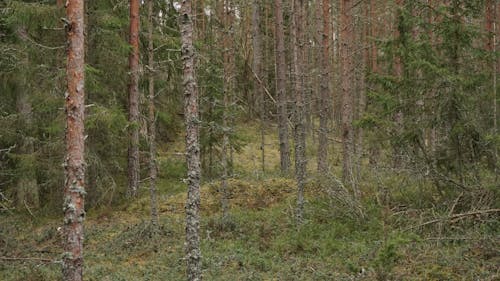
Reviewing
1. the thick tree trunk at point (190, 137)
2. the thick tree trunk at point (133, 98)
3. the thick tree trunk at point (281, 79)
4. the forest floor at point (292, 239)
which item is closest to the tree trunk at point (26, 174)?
the forest floor at point (292, 239)

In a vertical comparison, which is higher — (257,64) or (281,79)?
(257,64)

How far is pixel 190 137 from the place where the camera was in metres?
8.10

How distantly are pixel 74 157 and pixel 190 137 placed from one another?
1766 millimetres

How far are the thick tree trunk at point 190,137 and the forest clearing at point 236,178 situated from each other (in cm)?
2

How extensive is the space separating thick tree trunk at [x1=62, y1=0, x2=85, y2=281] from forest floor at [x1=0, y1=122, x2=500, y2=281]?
6.66 ft

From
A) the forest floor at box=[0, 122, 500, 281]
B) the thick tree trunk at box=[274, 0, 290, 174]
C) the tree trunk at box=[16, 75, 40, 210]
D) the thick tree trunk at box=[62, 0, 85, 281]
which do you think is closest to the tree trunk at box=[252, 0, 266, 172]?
the thick tree trunk at box=[274, 0, 290, 174]

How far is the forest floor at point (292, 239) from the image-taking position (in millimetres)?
9688

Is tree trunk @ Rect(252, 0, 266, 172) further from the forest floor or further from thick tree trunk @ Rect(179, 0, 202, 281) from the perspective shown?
thick tree trunk @ Rect(179, 0, 202, 281)

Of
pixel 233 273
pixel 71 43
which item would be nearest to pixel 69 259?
pixel 71 43

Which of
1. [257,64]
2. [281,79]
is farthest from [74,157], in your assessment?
[257,64]

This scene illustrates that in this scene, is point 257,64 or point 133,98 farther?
point 257,64

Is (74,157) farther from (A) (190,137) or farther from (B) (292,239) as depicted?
(B) (292,239)

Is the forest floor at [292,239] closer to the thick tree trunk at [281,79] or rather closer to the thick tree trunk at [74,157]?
the thick tree trunk at [74,157]

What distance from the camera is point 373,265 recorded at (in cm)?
985
